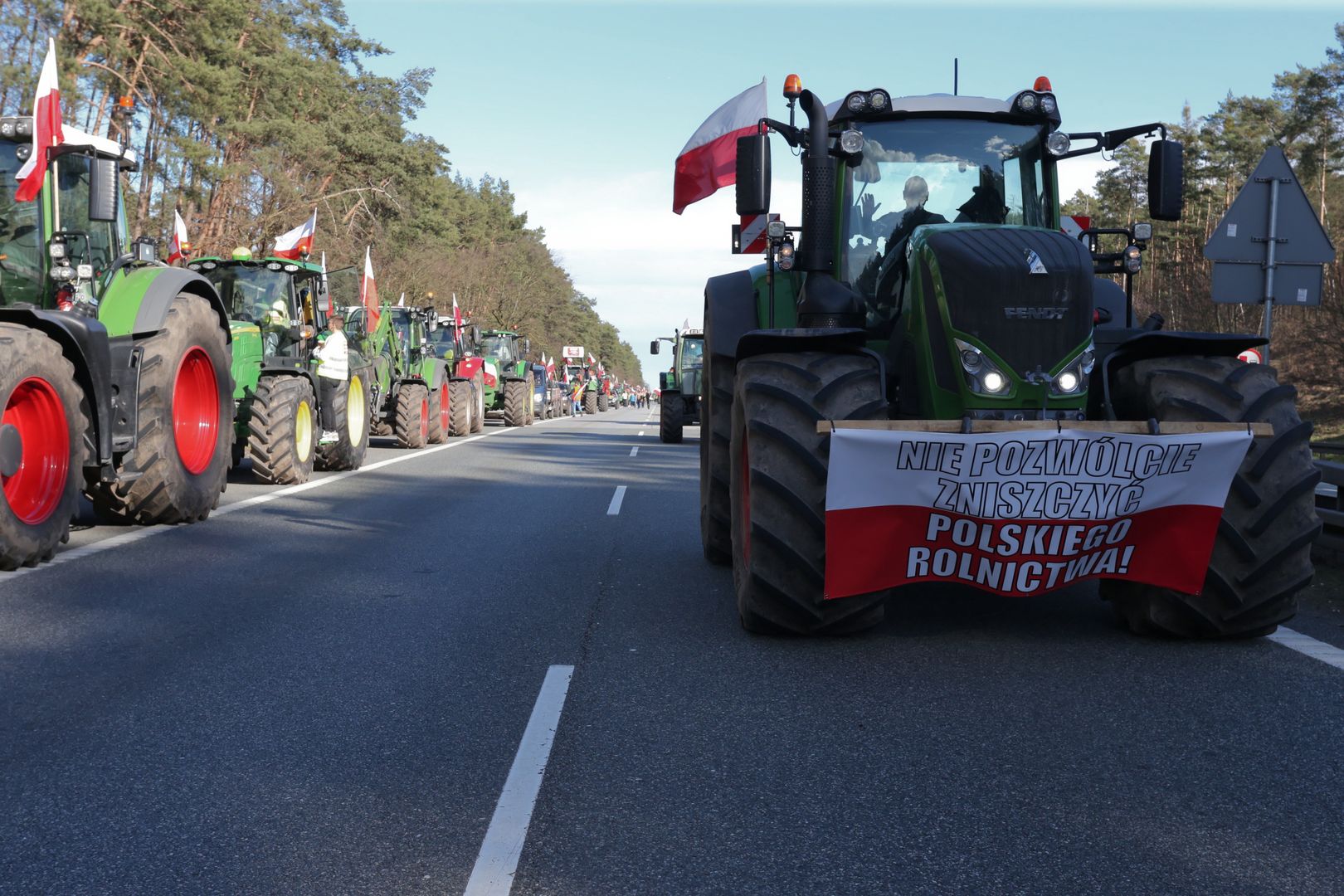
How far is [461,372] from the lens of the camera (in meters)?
29.8

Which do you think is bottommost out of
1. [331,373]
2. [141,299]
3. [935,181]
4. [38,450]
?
[38,450]

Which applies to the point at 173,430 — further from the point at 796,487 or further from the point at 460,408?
the point at 460,408

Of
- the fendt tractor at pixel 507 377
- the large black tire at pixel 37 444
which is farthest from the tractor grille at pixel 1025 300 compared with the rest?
the fendt tractor at pixel 507 377

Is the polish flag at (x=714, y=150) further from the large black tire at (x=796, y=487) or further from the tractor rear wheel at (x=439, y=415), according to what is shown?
the large black tire at (x=796, y=487)

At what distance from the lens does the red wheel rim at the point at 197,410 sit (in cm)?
1108

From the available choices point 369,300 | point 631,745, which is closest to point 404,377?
point 369,300

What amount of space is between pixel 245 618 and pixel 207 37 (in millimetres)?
31726

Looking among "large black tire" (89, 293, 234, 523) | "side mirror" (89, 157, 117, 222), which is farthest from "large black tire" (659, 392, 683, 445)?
"side mirror" (89, 157, 117, 222)

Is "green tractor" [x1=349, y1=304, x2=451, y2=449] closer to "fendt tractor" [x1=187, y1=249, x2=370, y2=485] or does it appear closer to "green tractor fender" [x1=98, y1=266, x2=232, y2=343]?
"fendt tractor" [x1=187, y1=249, x2=370, y2=485]

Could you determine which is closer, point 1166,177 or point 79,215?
point 1166,177

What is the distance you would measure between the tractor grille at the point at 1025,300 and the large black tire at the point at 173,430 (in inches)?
260

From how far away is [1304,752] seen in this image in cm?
452

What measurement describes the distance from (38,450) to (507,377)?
2750 centimetres

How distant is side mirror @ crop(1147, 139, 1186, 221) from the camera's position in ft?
22.4
